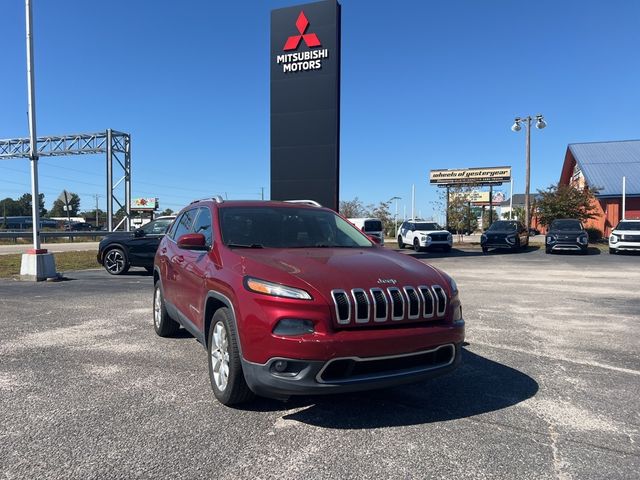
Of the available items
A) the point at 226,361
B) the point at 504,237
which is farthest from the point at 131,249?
the point at 504,237

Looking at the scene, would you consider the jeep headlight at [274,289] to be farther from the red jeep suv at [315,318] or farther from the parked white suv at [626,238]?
the parked white suv at [626,238]

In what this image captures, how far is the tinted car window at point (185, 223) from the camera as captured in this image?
5600mm

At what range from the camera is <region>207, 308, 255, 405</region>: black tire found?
3611 millimetres

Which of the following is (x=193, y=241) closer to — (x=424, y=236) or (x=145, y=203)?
(x=424, y=236)

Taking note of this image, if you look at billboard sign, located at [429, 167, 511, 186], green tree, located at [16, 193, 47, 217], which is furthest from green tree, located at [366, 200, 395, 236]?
green tree, located at [16, 193, 47, 217]

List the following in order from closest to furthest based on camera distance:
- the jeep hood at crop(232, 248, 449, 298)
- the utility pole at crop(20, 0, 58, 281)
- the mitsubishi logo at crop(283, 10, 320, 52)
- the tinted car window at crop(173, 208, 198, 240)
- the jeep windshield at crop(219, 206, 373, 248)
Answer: the jeep hood at crop(232, 248, 449, 298) < the jeep windshield at crop(219, 206, 373, 248) < the tinted car window at crop(173, 208, 198, 240) < the utility pole at crop(20, 0, 58, 281) < the mitsubishi logo at crop(283, 10, 320, 52)

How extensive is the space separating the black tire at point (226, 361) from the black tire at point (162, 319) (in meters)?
2.03

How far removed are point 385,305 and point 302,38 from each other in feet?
63.3

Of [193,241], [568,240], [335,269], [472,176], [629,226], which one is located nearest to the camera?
[335,269]

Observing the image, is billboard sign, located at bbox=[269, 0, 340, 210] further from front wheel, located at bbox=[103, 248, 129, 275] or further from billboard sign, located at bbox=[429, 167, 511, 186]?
billboard sign, located at bbox=[429, 167, 511, 186]

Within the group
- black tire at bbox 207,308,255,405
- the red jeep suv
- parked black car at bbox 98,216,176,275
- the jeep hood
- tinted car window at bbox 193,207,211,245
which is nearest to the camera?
the red jeep suv

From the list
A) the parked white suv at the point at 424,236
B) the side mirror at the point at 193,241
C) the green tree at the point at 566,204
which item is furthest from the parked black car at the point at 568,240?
the side mirror at the point at 193,241

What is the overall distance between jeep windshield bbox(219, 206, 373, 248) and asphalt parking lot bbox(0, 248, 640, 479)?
1369 mm

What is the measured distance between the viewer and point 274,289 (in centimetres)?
339
